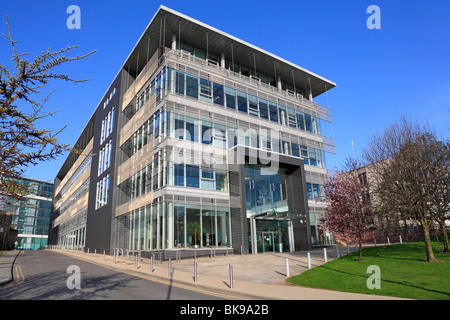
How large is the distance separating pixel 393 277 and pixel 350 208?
698 centimetres

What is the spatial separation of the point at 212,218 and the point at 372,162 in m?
13.4

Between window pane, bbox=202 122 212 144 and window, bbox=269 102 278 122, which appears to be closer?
window pane, bbox=202 122 212 144

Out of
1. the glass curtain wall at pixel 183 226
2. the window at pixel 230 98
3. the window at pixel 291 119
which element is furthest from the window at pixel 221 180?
the window at pixel 291 119

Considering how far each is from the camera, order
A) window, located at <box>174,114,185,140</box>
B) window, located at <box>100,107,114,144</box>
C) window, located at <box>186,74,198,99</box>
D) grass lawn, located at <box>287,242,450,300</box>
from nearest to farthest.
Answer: grass lawn, located at <box>287,242,450,300</box>, window, located at <box>174,114,185,140</box>, window, located at <box>186,74,198,99</box>, window, located at <box>100,107,114,144</box>

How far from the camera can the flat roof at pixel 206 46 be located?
94.1 ft

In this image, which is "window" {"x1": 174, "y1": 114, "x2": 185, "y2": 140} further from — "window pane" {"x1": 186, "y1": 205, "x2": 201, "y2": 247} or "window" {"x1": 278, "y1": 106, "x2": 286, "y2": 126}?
"window" {"x1": 278, "y1": 106, "x2": 286, "y2": 126}

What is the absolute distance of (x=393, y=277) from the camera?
11.9 meters

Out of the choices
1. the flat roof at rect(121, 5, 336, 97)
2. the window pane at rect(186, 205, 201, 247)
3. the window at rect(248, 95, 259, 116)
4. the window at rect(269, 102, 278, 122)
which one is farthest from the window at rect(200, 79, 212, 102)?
the window pane at rect(186, 205, 201, 247)

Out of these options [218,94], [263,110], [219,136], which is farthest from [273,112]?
[219,136]

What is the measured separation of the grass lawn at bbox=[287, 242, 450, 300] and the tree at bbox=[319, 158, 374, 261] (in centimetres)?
256

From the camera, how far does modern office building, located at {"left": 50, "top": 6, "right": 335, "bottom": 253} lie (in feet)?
84.6

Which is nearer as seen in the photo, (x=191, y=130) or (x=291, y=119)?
(x=191, y=130)

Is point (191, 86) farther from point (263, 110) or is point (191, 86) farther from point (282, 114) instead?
point (282, 114)

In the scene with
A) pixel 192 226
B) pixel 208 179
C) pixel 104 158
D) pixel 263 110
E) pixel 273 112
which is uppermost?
pixel 273 112
